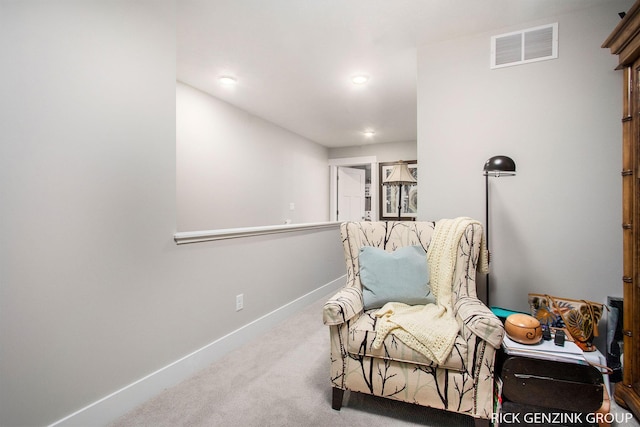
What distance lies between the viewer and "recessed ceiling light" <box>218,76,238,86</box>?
303 centimetres

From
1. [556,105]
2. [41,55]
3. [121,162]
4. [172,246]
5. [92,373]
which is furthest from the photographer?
[556,105]

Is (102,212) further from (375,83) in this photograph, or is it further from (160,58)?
(375,83)

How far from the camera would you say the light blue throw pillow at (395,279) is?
1.87m

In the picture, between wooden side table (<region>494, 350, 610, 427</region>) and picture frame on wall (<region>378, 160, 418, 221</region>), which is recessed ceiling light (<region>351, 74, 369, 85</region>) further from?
picture frame on wall (<region>378, 160, 418, 221</region>)

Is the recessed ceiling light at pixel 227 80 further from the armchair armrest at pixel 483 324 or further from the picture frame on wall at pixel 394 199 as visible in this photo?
the picture frame on wall at pixel 394 199

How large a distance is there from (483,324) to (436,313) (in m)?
0.32

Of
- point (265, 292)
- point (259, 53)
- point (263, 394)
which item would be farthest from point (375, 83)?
point (263, 394)

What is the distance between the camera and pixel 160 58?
6.11ft

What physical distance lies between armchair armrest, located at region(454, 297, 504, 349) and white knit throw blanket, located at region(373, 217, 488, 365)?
0.08 meters

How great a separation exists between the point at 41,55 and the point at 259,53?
156 cm


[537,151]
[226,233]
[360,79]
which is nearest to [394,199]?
[360,79]

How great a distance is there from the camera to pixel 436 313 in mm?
1717

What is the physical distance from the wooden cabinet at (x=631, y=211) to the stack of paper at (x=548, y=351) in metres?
0.34

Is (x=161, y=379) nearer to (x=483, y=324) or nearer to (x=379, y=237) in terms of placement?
(x=379, y=237)
